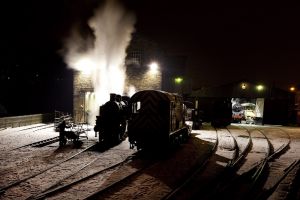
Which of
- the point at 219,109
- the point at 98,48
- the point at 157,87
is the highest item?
the point at 98,48

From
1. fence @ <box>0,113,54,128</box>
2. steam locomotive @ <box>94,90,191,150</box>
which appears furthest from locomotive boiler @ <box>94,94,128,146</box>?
fence @ <box>0,113,54,128</box>

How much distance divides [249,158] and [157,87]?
14218 millimetres

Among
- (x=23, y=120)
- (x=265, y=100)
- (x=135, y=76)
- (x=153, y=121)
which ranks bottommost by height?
(x=23, y=120)

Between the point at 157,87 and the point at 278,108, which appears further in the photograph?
the point at 278,108

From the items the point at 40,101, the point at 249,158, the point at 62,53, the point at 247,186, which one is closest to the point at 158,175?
the point at 247,186

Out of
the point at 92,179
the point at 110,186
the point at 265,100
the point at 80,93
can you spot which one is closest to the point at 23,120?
the point at 80,93

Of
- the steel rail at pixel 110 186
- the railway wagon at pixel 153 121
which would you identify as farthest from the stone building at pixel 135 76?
the steel rail at pixel 110 186

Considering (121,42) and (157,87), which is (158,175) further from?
(121,42)

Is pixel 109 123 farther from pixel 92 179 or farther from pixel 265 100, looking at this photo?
pixel 265 100

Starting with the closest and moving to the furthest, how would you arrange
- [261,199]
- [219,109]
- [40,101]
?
[261,199], [219,109], [40,101]

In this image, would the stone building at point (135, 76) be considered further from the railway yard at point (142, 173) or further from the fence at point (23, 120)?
the railway yard at point (142, 173)

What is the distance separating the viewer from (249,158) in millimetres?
12039

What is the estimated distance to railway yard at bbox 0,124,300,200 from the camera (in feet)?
23.9

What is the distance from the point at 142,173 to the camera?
932 centimetres
